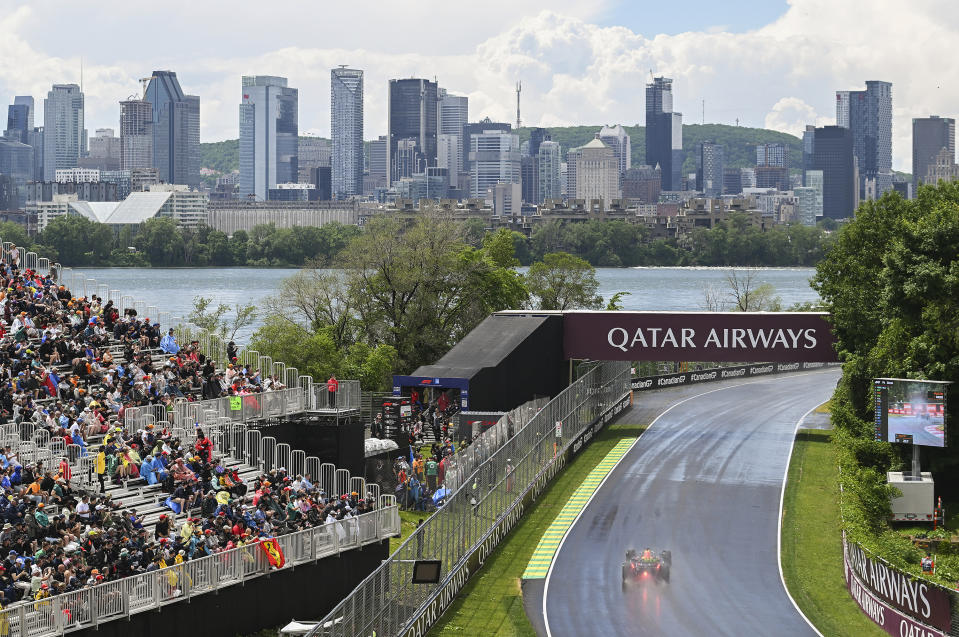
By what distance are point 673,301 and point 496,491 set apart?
150435 mm

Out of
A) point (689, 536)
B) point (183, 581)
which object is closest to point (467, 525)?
point (689, 536)

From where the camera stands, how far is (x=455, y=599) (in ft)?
120

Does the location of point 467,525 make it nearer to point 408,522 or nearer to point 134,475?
point 408,522

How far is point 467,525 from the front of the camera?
3831cm

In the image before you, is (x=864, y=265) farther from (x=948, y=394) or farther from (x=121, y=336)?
(x=121, y=336)

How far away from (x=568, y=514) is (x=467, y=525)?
31.9 feet

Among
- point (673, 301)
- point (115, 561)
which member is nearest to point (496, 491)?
point (115, 561)

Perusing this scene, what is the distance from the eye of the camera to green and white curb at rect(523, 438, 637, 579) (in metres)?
40.7

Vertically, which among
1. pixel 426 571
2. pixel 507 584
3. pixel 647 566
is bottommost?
pixel 507 584

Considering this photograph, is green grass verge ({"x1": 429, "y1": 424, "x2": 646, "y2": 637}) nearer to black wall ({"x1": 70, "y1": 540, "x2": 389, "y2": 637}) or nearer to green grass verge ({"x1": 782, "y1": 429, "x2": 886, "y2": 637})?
black wall ({"x1": 70, "y1": 540, "x2": 389, "y2": 637})

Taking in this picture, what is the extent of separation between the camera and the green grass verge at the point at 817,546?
34719mm

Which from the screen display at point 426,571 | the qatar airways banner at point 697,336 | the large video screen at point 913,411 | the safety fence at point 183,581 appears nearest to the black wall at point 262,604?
the safety fence at point 183,581

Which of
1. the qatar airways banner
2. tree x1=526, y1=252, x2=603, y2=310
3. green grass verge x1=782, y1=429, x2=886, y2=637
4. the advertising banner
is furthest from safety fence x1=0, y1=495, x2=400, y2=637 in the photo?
tree x1=526, y1=252, x2=603, y2=310

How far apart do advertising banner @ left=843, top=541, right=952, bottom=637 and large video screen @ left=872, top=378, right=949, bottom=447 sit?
10.2 m
